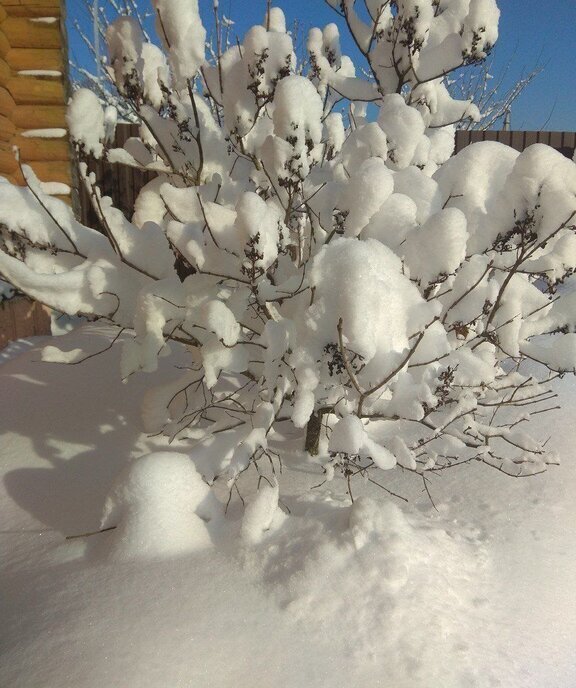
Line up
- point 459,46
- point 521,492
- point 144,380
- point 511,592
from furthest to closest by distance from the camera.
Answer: point 144,380, point 459,46, point 521,492, point 511,592

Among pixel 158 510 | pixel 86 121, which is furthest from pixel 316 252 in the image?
pixel 158 510

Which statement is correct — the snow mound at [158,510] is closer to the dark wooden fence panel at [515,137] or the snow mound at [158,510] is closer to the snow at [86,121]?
the snow at [86,121]

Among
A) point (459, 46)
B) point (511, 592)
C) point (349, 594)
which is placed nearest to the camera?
point (349, 594)

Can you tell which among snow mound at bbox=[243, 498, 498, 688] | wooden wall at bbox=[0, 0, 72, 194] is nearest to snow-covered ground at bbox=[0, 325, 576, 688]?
snow mound at bbox=[243, 498, 498, 688]

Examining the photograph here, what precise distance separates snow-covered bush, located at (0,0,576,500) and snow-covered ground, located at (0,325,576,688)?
22cm

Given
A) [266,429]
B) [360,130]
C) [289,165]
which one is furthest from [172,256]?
[360,130]

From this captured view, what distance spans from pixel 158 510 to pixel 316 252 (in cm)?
104

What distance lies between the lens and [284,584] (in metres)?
1.52

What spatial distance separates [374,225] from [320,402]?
0.70 m

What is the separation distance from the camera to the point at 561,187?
1.56 m

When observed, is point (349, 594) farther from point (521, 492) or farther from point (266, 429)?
point (521, 492)

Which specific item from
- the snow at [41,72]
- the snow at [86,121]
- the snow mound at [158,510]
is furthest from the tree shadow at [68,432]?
the snow at [41,72]

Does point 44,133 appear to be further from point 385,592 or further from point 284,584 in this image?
point 385,592

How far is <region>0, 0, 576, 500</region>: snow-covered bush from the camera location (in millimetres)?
1574
